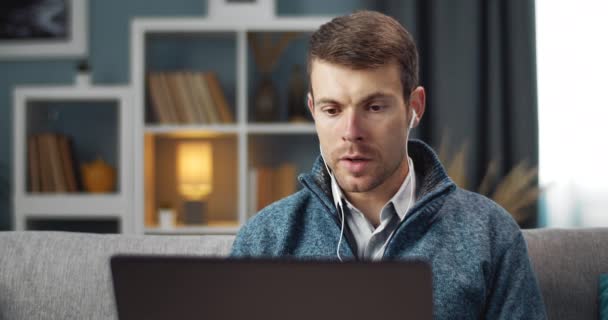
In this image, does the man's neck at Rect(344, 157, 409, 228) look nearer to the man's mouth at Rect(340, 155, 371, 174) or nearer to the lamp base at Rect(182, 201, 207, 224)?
the man's mouth at Rect(340, 155, 371, 174)

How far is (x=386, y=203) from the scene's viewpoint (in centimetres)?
117

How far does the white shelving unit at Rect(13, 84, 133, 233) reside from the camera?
266 centimetres

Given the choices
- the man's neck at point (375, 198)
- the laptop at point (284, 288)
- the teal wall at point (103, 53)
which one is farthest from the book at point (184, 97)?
the laptop at point (284, 288)

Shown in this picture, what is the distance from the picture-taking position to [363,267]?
534 millimetres

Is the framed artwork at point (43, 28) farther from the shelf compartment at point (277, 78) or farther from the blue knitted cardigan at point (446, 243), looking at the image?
the blue knitted cardigan at point (446, 243)

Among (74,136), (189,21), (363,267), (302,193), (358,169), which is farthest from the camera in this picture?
(74,136)

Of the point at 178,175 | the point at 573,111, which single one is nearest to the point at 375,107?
the point at 178,175

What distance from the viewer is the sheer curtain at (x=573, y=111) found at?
2732mm

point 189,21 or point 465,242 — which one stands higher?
point 189,21

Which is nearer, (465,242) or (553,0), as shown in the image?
(465,242)

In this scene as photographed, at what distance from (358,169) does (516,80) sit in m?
1.94

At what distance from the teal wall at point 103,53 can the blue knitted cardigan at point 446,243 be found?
195 cm

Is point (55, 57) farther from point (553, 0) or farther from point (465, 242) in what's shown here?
point (465, 242)

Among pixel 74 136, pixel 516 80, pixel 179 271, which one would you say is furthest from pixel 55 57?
pixel 179 271
